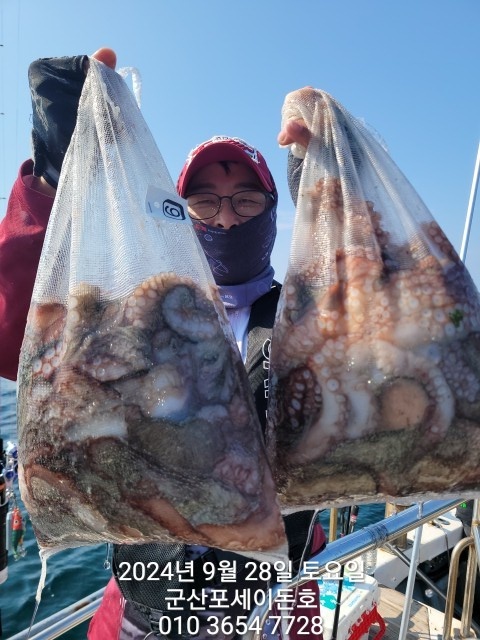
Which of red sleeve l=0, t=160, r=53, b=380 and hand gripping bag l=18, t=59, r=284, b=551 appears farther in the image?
red sleeve l=0, t=160, r=53, b=380

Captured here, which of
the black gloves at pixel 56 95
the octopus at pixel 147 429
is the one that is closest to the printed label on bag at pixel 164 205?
the octopus at pixel 147 429

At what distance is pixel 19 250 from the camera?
1.44m

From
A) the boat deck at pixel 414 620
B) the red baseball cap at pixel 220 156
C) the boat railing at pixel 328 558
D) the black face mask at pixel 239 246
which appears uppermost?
the red baseball cap at pixel 220 156

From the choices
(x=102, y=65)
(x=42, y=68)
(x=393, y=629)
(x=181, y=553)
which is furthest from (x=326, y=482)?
(x=393, y=629)

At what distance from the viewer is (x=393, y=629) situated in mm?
3609

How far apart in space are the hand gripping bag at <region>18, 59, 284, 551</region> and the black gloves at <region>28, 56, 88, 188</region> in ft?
0.94

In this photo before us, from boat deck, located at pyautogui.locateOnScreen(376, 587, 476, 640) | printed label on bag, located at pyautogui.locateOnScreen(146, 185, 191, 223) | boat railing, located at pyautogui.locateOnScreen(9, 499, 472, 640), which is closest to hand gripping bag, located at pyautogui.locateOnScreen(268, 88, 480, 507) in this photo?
printed label on bag, located at pyautogui.locateOnScreen(146, 185, 191, 223)

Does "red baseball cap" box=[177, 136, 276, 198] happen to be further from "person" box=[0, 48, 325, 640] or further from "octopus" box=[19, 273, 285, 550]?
"octopus" box=[19, 273, 285, 550]

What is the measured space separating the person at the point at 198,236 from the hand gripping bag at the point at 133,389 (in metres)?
0.33

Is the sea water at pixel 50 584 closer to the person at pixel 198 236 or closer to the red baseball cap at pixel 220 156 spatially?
the person at pixel 198 236

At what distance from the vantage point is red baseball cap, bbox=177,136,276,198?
1.69 metres

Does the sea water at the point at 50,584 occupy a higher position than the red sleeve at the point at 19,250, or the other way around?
the red sleeve at the point at 19,250

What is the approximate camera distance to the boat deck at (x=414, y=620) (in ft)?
11.4

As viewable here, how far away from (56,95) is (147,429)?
1.04 meters
